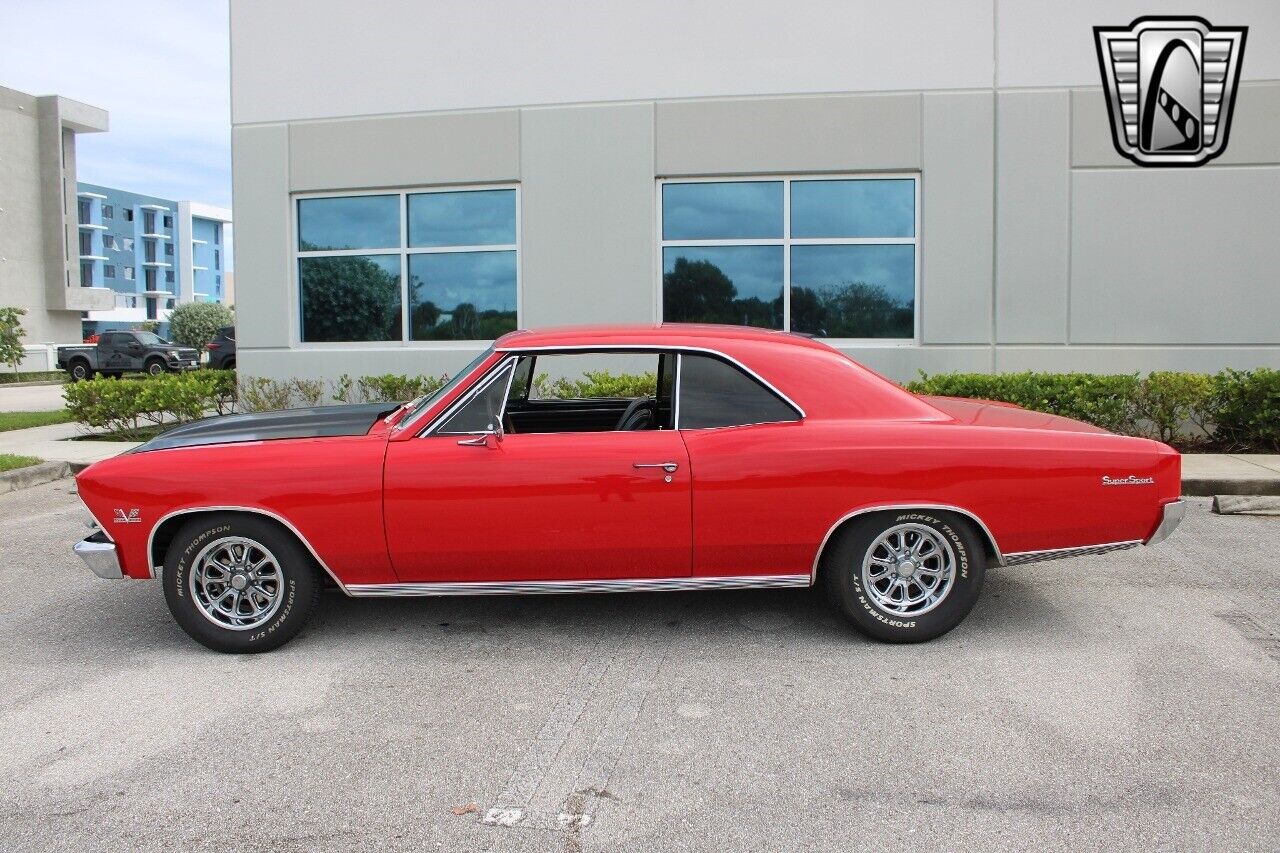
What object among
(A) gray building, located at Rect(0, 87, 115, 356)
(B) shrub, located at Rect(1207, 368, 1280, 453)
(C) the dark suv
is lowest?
(B) shrub, located at Rect(1207, 368, 1280, 453)

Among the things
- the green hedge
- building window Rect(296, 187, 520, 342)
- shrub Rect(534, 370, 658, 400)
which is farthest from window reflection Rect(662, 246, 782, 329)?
the green hedge

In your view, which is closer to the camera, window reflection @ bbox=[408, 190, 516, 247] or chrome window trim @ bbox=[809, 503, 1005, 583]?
chrome window trim @ bbox=[809, 503, 1005, 583]

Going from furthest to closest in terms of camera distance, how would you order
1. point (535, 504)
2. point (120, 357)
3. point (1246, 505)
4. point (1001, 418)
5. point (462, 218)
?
1. point (120, 357)
2. point (462, 218)
3. point (1246, 505)
4. point (1001, 418)
5. point (535, 504)

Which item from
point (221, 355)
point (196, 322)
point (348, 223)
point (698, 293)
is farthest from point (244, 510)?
point (196, 322)

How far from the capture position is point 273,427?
5.08 m

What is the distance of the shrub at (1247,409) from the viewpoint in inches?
386

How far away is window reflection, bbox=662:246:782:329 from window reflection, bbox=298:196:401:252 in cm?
346

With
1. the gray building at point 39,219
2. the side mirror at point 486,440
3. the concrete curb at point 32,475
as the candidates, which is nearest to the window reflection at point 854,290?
the side mirror at point 486,440

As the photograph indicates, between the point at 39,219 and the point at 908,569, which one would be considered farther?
the point at 39,219

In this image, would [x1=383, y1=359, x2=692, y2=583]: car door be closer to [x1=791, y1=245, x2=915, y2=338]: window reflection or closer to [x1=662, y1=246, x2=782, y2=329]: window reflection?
[x1=662, y1=246, x2=782, y2=329]: window reflection

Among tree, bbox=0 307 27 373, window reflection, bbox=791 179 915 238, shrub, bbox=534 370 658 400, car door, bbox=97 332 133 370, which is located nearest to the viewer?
shrub, bbox=534 370 658 400

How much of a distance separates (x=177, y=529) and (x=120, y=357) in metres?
31.4

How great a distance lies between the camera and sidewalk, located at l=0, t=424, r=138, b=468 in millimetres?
10688

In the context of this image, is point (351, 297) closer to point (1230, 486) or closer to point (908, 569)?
point (908, 569)
